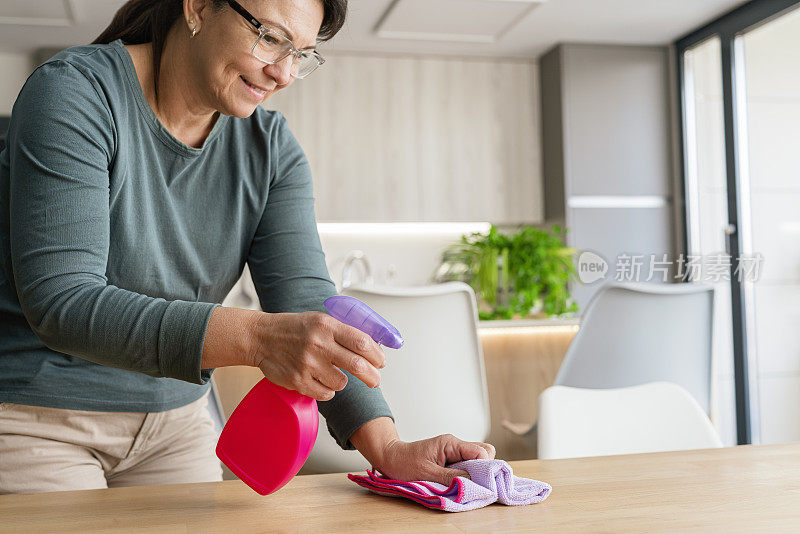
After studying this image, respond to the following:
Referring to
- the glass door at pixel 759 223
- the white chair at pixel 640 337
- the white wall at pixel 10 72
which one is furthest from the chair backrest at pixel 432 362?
the white wall at pixel 10 72

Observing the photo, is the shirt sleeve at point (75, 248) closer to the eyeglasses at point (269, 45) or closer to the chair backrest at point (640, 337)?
the eyeglasses at point (269, 45)

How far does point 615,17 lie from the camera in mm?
3936

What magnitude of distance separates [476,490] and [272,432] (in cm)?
22

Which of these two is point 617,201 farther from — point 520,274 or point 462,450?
point 462,450

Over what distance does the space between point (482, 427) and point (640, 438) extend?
0.62 metres

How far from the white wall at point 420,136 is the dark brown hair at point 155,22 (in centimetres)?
316

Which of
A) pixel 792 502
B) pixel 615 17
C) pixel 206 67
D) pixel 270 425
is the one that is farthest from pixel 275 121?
pixel 615 17

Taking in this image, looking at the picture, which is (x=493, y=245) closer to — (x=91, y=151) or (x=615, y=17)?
(x=615, y=17)

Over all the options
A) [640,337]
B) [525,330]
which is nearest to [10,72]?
[525,330]

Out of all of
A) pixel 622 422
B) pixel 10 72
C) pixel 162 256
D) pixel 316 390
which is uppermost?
pixel 10 72

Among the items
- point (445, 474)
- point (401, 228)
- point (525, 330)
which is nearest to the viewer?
point (445, 474)

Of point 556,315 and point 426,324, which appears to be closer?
point 426,324

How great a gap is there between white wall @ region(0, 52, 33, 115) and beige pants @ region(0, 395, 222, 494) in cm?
370

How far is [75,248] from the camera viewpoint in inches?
30.8
